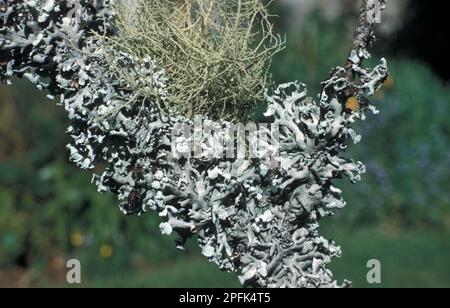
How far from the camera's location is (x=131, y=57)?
5.05ft

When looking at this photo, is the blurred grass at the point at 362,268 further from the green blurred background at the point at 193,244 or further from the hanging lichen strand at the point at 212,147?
the hanging lichen strand at the point at 212,147

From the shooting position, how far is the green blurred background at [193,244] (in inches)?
217

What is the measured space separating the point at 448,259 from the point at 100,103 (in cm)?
435

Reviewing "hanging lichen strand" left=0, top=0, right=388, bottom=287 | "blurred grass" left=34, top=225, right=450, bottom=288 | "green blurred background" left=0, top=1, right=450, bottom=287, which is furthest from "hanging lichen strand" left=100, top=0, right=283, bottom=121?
"green blurred background" left=0, top=1, right=450, bottom=287

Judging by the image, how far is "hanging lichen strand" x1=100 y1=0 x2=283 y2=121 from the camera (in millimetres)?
1619

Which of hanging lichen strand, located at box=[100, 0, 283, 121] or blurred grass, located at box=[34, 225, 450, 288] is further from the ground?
blurred grass, located at box=[34, 225, 450, 288]

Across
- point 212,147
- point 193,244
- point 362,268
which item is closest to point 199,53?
point 212,147

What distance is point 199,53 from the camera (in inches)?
64.8

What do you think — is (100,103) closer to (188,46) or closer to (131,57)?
(131,57)

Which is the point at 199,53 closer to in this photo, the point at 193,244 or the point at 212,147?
the point at 212,147

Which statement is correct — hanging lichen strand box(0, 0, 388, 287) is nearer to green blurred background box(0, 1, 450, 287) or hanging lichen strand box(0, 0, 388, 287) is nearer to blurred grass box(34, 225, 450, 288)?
blurred grass box(34, 225, 450, 288)

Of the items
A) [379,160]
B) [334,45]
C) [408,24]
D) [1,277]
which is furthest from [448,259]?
[408,24]

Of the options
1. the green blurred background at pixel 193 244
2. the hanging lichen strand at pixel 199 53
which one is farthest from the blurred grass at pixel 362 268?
the hanging lichen strand at pixel 199 53

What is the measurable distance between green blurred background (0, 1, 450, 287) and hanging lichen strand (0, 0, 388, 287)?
3.45m
